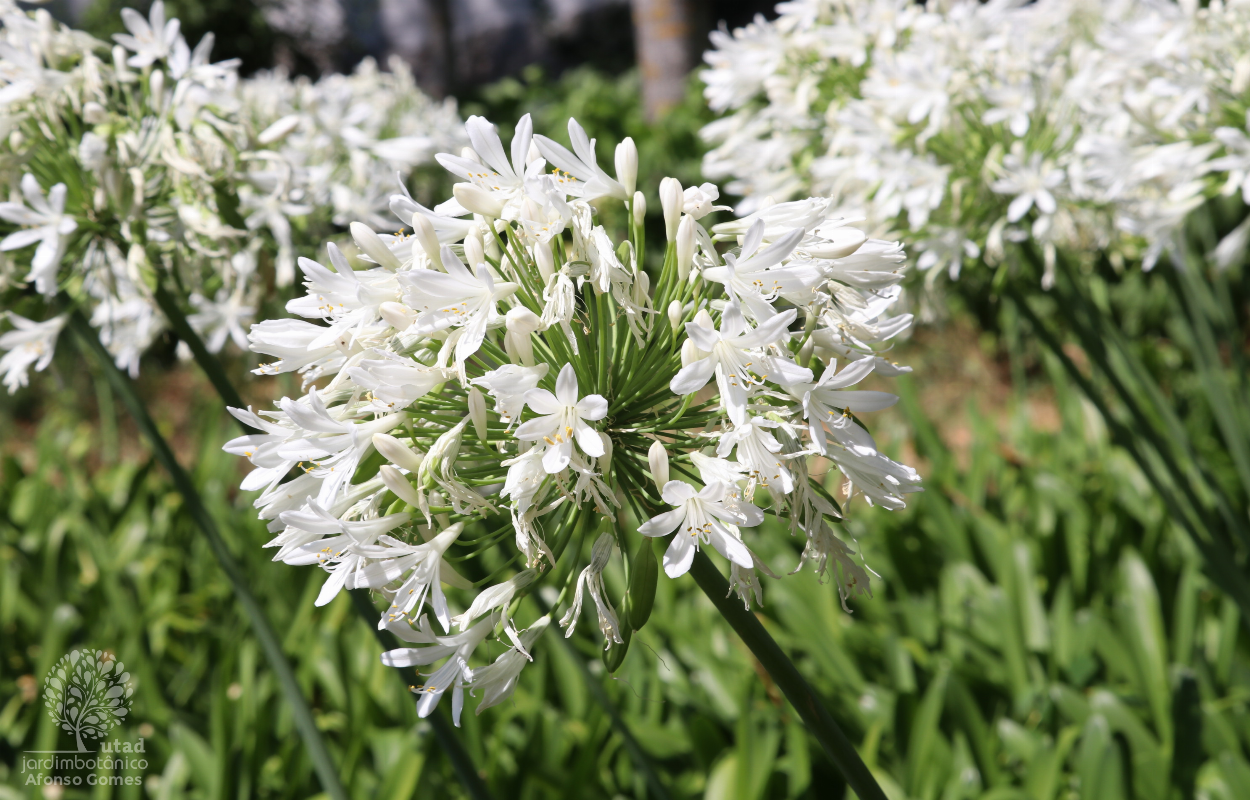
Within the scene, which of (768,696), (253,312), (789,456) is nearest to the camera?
(789,456)

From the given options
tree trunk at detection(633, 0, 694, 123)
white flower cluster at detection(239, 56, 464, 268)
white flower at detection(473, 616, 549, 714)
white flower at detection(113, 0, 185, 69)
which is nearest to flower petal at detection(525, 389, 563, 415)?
white flower at detection(473, 616, 549, 714)

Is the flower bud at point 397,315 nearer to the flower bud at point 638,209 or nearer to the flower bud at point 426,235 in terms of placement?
the flower bud at point 426,235

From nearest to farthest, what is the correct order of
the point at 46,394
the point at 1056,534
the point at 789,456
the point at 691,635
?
1. the point at 789,456
2. the point at 691,635
3. the point at 1056,534
4. the point at 46,394

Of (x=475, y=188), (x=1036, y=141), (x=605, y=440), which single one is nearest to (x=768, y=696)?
(x=1036, y=141)

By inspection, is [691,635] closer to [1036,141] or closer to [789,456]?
[1036,141]

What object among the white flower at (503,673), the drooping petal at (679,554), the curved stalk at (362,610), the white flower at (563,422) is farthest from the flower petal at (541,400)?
the curved stalk at (362,610)

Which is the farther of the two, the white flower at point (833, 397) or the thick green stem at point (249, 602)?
the thick green stem at point (249, 602)

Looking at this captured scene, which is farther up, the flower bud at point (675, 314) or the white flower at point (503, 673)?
the flower bud at point (675, 314)
